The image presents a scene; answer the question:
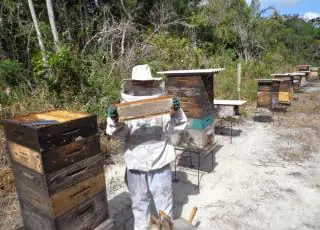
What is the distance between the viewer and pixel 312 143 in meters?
5.24

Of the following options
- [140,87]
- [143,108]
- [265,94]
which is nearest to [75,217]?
[143,108]

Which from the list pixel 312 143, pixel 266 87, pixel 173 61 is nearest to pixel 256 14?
pixel 173 61

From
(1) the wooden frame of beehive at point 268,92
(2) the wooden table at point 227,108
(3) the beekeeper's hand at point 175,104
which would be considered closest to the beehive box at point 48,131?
(3) the beekeeper's hand at point 175,104

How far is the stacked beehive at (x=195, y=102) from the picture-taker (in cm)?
330

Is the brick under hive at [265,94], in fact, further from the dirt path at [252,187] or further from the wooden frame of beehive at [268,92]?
the dirt path at [252,187]

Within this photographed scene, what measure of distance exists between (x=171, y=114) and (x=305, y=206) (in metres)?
2.18

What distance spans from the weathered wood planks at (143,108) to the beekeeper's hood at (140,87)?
20 centimetres

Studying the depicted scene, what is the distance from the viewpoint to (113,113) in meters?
2.00

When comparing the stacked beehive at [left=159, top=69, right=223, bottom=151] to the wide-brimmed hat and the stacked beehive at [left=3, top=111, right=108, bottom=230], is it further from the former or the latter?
the stacked beehive at [left=3, top=111, right=108, bottom=230]

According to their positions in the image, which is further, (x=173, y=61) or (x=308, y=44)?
(x=308, y=44)

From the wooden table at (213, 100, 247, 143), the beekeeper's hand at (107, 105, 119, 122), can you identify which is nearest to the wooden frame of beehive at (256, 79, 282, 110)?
the wooden table at (213, 100, 247, 143)

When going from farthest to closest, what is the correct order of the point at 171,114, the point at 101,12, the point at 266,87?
1. the point at 101,12
2. the point at 266,87
3. the point at 171,114

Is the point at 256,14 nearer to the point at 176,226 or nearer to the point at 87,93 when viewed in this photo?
the point at 87,93

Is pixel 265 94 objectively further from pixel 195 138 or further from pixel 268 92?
pixel 195 138
